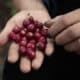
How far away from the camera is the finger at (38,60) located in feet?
3.60

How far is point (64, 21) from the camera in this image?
105 centimetres

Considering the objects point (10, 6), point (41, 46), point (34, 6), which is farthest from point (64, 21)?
point (10, 6)

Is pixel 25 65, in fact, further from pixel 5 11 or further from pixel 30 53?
pixel 5 11

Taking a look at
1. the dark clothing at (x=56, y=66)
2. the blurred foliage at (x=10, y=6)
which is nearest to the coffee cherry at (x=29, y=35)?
the dark clothing at (x=56, y=66)

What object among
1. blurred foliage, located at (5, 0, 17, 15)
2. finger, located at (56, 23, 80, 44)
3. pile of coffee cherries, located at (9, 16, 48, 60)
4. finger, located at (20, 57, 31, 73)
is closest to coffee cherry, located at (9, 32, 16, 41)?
pile of coffee cherries, located at (9, 16, 48, 60)

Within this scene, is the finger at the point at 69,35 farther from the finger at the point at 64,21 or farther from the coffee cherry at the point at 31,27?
the coffee cherry at the point at 31,27

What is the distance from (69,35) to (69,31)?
0.01m

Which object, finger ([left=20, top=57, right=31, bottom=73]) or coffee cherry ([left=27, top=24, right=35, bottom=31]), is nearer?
finger ([left=20, top=57, right=31, bottom=73])

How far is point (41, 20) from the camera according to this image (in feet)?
4.28

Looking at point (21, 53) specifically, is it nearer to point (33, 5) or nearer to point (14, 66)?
point (14, 66)

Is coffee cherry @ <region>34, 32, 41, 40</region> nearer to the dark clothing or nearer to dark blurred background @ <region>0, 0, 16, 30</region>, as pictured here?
the dark clothing

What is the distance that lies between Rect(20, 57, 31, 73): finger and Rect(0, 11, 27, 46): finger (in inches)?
4.6

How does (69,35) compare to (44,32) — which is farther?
(44,32)

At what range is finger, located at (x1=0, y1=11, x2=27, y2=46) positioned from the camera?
3.94 ft
